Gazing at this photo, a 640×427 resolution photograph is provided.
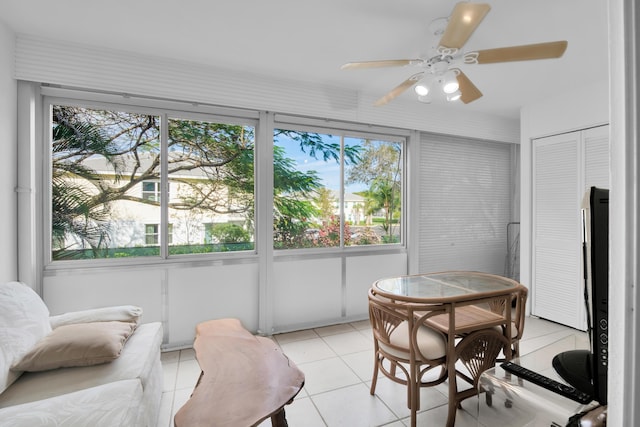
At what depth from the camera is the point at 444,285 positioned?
2305mm

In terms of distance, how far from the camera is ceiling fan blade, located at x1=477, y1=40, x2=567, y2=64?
1.73 m

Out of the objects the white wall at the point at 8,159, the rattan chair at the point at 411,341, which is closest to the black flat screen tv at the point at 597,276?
the rattan chair at the point at 411,341

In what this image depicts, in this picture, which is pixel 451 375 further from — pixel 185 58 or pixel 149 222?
pixel 185 58

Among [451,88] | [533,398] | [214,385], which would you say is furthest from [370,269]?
[533,398]

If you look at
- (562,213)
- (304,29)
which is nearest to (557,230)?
(562,213)

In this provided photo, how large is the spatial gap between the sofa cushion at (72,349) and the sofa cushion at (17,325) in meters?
0.04

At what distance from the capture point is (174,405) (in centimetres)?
216

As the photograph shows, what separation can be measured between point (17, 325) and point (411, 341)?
2116 mm

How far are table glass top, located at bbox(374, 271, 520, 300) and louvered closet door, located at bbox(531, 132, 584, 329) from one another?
1701mm

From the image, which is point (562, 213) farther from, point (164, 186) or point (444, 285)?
point (164, 186)

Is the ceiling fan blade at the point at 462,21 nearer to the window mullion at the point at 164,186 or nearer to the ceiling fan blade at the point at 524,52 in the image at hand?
the ceiling fan blade at the point at 524,52

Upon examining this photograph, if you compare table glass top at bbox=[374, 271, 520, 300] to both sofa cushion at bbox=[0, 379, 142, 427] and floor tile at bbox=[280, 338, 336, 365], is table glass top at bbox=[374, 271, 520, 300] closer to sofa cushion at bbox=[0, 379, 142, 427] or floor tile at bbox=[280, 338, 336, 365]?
floor tile at bbox=[280, 338, 336, 365]

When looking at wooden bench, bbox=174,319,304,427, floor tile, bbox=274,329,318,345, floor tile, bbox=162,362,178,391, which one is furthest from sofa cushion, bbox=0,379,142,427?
floor tile, bbox=274,329,318,345

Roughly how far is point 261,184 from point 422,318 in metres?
2.14
